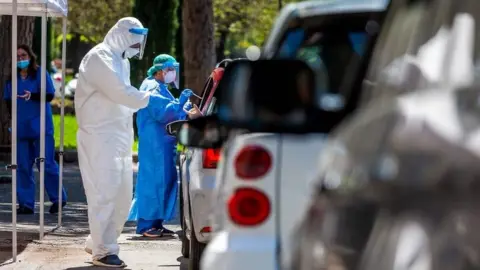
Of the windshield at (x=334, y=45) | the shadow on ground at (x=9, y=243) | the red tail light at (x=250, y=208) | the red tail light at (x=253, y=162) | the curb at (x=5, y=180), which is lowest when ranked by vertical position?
the curb at (x=5, y=180)

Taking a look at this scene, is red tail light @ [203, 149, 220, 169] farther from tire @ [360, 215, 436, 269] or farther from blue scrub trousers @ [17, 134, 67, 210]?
blue scrub trousers @ [17, 134, 67, 210]

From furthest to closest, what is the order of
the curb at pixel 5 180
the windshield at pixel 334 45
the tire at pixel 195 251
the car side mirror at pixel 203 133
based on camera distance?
the curb at pixel 5 180 → the tire at pixel 195 251 → the car side mirror at pixel 203 133 → the windshield at pixel 334 45

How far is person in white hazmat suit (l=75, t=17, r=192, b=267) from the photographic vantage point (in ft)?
29.9

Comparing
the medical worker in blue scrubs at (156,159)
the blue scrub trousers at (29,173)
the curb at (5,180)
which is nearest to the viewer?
the medical worker in blue scrubs at (156,159)

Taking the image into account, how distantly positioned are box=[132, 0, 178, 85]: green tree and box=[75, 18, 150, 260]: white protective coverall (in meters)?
23.6

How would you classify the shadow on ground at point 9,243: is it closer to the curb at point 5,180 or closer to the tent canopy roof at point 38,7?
the tent canopy roof at point 38,7

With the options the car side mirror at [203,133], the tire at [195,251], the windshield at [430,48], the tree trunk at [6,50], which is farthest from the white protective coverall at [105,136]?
the tree trunk at [6,50]

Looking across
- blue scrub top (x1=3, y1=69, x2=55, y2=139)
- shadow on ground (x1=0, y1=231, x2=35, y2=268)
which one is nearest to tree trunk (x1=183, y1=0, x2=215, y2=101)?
blue scrub top (x1=3, y1=69, x2=55, y2=139)

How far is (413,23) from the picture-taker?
3.75 meters

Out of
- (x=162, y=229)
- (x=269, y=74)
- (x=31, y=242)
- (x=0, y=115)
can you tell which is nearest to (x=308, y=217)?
(x=269, y=74)

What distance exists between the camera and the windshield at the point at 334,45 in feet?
17.5

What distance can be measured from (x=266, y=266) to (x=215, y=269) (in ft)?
0.64

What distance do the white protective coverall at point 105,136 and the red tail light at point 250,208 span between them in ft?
14.3

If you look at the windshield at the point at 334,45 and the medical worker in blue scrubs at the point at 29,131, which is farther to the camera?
the medical worker in blue scrubs at the point at 29,131
